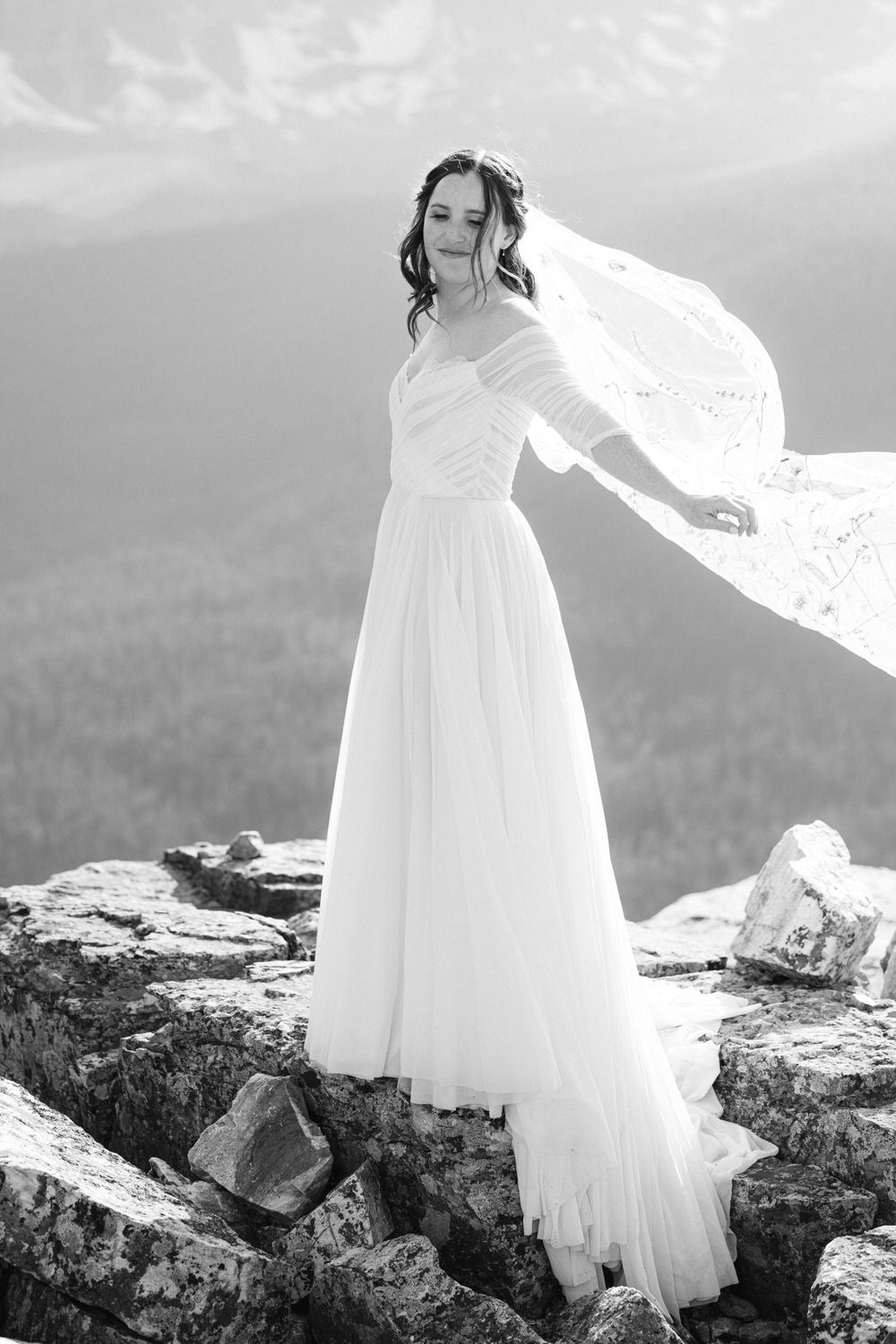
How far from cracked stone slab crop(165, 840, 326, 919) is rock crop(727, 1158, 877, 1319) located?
2063mm

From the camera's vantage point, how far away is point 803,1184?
2.27 m

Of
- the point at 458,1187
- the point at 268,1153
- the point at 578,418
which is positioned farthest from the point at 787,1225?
the point at 578,418

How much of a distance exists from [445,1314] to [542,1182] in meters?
0.27

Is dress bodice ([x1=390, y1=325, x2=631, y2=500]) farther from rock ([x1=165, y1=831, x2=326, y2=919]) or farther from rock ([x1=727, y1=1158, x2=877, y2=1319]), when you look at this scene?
rock ([x1=165, y1=831, x2=326, y2=919])

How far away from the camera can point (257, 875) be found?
4.18 metres

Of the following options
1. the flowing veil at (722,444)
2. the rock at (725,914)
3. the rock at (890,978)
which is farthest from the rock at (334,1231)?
the rock at (725,914)

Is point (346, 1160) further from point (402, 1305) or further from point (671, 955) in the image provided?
point (671, 955)

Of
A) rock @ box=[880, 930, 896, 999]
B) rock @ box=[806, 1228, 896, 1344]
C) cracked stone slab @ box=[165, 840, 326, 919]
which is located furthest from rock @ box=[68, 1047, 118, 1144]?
rock @ box=[880, 930, 896, 999]

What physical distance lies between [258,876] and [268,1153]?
1842mm

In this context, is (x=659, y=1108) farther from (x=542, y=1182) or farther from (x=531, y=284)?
(x=531, y=284)

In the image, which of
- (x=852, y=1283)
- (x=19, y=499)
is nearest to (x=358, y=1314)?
(x=852, y=1283)

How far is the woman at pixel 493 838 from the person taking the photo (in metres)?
2.15

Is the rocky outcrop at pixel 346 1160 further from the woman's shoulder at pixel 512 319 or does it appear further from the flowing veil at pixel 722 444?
the woman's shoulder at pixel 512 319

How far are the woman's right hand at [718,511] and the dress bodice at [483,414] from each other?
18 cm
